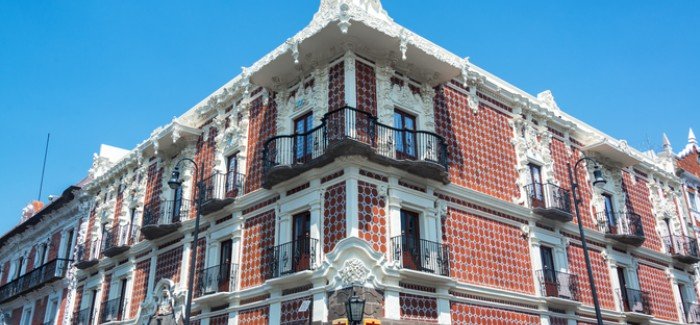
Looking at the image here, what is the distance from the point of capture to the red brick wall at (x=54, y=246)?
31.1 m

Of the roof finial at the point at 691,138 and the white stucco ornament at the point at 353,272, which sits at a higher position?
the roof finial at the point at 691,138

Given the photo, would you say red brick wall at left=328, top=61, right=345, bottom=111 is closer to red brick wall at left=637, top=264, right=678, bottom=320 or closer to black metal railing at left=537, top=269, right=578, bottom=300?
black metal railing at left=537, top=269, right=578, bottom=300

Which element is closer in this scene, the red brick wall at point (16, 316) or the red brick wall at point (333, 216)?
the red brick wall at point (333, 216)

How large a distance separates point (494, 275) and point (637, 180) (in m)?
12.8

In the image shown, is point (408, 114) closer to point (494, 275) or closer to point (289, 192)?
point (289, 192)

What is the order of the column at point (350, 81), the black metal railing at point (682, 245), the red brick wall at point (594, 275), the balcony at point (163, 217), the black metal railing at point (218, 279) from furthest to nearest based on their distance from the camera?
the black metal railing at point (682, 245) < the balcony at point (163, 217) < the red brick wall at point (594, 275) < the black metal railing at point (218, 279) < the column at point (350, 81)

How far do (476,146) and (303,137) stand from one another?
19.4 ft

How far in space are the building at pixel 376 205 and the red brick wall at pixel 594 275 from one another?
0.27 feet

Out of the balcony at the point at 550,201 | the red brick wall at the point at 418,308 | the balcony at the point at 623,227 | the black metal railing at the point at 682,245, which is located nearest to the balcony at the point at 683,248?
the black metal railing at the point at 682,245

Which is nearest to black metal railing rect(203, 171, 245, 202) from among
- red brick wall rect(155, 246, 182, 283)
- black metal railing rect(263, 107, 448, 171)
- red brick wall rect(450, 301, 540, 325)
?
black metal railing rect(263, 107, 448, 171)

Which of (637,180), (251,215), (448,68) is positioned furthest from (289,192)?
(637,180)

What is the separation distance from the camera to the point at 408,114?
60.3 feet

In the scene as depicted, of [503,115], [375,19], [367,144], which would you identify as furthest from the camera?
[503,115]

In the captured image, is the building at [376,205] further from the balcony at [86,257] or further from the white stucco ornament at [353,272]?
the balcony at [86,257]
